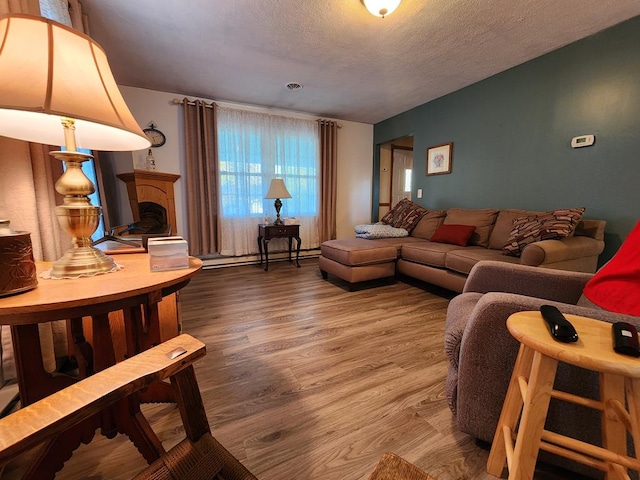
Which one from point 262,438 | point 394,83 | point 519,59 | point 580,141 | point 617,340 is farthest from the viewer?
point 394,83

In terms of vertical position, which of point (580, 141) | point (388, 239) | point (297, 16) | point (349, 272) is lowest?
point (349, 272)

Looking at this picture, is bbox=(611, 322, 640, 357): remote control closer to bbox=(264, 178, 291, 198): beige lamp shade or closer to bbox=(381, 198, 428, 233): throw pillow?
bbox=(381, 198, 428, 233): throw pillow

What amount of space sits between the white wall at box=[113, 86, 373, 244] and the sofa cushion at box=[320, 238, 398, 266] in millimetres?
1746

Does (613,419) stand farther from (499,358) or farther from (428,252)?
(428,252)

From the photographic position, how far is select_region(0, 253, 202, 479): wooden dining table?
62 cm

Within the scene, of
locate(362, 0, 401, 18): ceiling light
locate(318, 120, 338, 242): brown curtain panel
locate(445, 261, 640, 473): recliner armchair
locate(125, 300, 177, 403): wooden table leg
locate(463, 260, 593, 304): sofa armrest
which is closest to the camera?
locate(445, 261, 640, 473): recliner armchair

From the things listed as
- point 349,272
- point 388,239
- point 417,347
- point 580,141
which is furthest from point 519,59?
point 417,347

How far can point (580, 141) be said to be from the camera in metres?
2.29

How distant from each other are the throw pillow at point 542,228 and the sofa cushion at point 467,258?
0.10 m

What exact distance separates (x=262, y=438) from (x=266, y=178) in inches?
132

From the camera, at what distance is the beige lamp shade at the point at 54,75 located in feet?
2.01

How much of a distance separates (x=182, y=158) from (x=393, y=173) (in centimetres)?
368

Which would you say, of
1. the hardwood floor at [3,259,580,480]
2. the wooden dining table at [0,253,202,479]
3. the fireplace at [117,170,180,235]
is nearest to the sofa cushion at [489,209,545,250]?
the hardwood floor at [3,259,580,480]

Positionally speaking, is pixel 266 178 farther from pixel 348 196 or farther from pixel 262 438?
pixel 262 438
